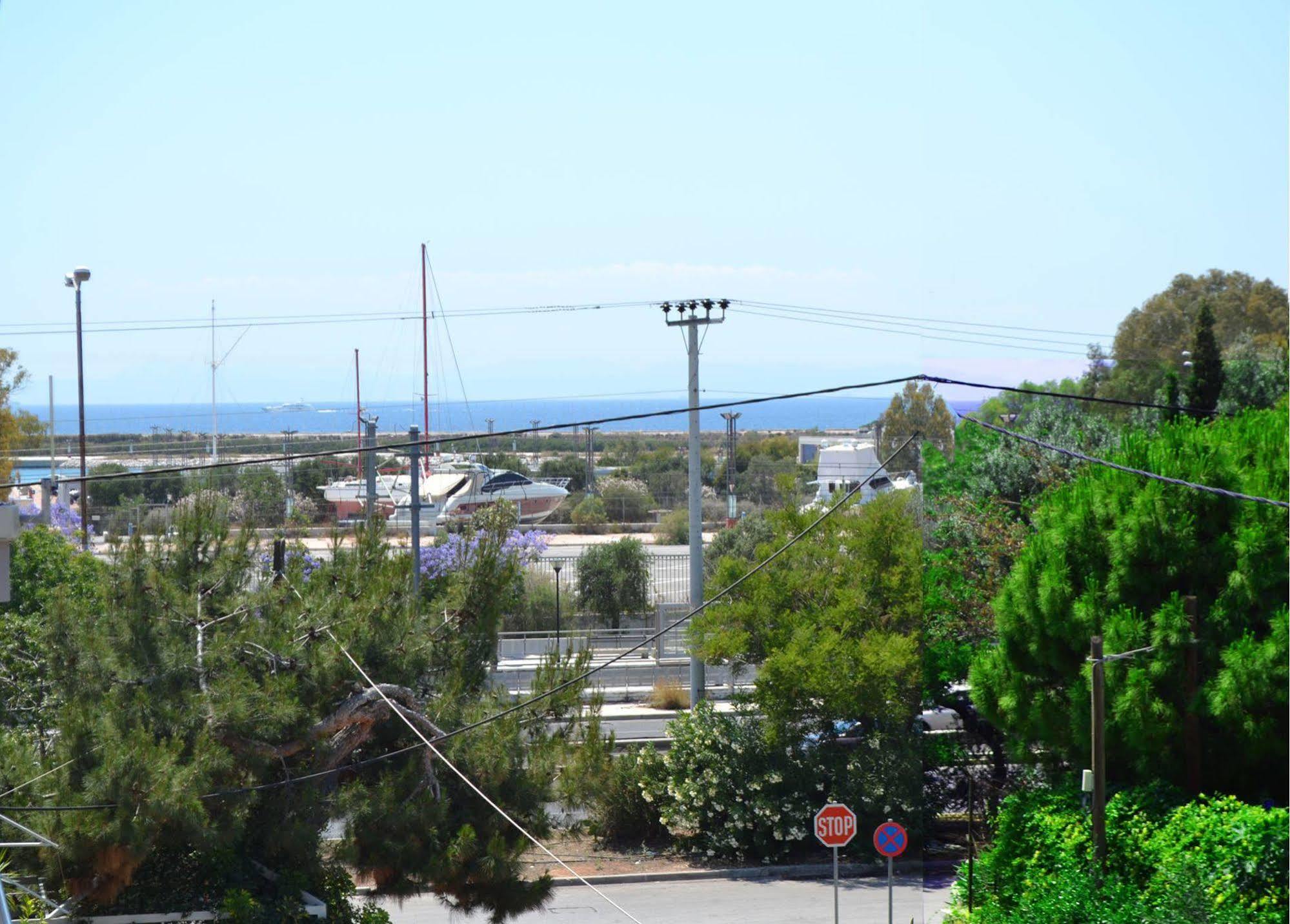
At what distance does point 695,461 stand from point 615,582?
12.1m

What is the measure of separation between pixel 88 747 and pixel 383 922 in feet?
9.41

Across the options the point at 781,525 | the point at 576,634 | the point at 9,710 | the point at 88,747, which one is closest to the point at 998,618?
the point at 781,525

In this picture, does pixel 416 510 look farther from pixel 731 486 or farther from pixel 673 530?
pixel 731 486

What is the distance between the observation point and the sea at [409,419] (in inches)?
1893

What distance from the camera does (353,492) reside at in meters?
40.3

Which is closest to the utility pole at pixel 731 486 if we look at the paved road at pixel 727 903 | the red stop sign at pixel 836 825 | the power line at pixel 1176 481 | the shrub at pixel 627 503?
the shrub at pixel 627 503

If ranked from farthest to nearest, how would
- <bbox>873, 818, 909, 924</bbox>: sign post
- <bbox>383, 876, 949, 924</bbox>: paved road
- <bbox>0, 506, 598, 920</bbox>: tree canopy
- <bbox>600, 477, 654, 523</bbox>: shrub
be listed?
<bbox>600, 477, 654, 523</bbox>: shrub → <bbox>383, 876, 949, 924</bbox>: paved road → <bbox>873, 818, 909, 924</bbox>: sign post → <bbox>0, 506, 598, 920</bbox>: tree canopy

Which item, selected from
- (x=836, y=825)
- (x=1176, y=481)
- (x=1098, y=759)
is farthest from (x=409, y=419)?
(x=1176, y=481)

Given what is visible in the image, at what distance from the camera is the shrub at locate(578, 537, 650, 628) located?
27531 millimetres

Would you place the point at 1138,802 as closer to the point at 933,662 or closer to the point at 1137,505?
the point at 1137,505

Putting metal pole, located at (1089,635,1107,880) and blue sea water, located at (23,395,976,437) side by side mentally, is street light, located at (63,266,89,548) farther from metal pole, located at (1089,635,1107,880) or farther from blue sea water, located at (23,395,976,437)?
blue sea water, located at (23,395,976,437)

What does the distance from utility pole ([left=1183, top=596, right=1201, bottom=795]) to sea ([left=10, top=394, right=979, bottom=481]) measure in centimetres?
2293

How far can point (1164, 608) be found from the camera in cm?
757

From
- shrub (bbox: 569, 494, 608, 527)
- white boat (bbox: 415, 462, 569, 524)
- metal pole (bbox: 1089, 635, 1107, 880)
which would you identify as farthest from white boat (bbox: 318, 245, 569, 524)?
metal pole (bbox: 1089, 635, 1107, 880)
